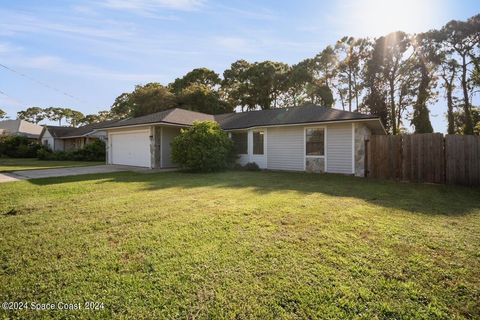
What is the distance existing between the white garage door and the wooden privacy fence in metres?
11.7

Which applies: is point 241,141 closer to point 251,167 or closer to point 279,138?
point 251,167

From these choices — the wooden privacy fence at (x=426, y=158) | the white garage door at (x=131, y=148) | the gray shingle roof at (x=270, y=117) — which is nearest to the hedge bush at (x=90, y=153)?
the white garage door at (x=131, y=148)

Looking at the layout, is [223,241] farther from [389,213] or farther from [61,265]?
[389,213]

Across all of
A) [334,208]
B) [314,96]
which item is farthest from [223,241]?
[314,96]

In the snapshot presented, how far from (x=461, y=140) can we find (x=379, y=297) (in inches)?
377

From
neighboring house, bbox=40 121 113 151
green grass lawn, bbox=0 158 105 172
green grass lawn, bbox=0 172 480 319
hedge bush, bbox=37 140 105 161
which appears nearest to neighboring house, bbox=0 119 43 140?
neighboring house, bbox=40 121 113 151

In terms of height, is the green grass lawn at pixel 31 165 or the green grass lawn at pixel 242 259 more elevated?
the green grass lawn at pixel 31 165

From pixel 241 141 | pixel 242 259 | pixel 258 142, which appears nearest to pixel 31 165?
pixel 241 141

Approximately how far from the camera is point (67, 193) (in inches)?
266

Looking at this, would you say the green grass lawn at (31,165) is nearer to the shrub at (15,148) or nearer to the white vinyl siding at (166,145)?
the white vinyl siding at (166,145)

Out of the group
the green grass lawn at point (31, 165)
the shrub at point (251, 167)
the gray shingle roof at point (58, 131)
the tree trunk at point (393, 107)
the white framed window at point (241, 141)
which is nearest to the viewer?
the green grass lawn at point (31, 165)

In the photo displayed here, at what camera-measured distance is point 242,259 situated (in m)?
3.03

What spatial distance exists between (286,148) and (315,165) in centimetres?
178

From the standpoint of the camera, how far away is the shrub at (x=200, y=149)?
12.0m
